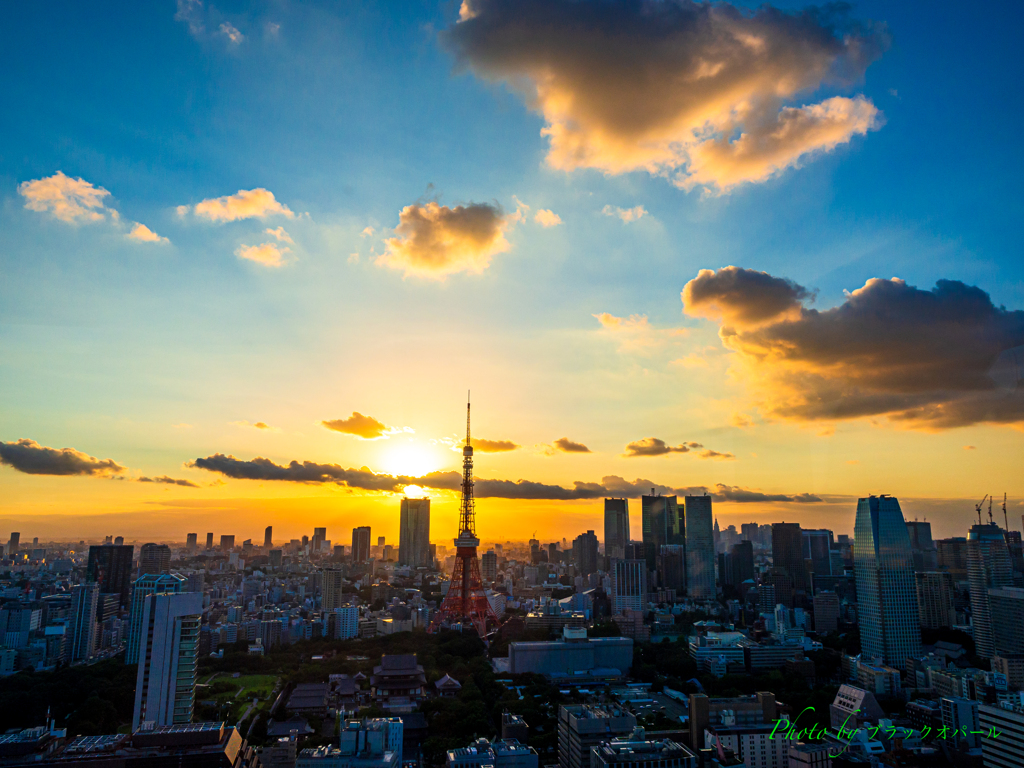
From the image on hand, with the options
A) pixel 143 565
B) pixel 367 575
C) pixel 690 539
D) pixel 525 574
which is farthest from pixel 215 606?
pixel 690 539

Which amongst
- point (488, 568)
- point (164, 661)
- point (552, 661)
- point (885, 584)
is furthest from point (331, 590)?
point (885, 584)

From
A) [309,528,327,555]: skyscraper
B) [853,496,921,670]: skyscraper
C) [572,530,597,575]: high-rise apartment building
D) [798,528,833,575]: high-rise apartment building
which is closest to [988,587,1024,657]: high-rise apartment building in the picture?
[853,496,921,670]: skyscraper

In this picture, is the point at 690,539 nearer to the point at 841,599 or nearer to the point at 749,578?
the point at 749,578

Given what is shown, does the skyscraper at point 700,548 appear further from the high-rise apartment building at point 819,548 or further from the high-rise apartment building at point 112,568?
the high-rise apartment building at point 112,568

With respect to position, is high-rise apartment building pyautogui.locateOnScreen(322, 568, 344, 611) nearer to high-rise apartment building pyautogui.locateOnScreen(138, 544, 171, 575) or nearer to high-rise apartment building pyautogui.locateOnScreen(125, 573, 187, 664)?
high-rise apartment building pyautogui.locateOnScreen(138, 544, 171, 575)

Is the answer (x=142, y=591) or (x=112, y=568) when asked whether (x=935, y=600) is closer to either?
(x=142, y=591)
